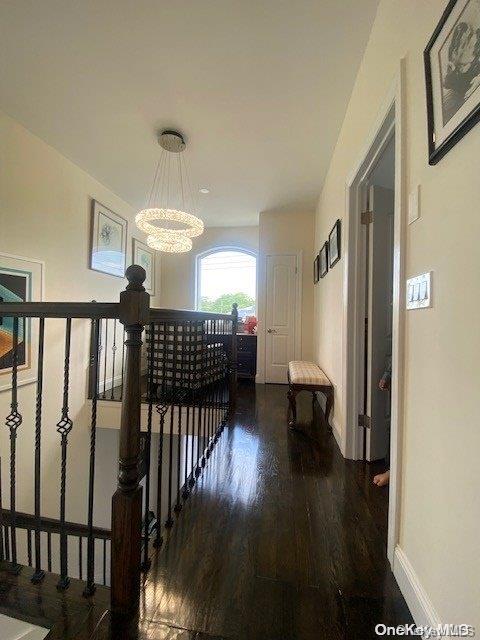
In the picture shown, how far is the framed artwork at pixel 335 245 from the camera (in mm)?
2463

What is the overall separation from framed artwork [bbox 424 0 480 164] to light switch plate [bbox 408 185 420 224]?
130 mm

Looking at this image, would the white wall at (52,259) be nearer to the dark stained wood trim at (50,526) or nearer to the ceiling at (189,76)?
the ceiling at (189,76)

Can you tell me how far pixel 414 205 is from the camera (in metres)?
1.08

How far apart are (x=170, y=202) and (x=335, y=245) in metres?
2.92

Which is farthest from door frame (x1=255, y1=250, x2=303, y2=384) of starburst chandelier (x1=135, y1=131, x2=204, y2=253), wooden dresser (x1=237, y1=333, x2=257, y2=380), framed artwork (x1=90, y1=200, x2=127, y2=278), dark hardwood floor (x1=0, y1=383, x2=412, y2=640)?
dark hardwood floor (x1=0, y1=383, x2=412, y2=640)

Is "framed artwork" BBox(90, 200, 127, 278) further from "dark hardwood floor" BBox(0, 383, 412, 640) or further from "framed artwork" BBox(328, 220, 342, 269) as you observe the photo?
"dark hardwood floor" BBox(0, 383, 412, 640)

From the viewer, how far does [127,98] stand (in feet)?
7.59

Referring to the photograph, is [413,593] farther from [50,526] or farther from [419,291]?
[50,526]

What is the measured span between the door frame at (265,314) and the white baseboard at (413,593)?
3540 mm

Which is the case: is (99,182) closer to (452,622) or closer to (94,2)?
(94,2)

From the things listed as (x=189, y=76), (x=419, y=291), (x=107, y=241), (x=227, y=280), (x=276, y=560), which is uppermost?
(x=189, y=76)

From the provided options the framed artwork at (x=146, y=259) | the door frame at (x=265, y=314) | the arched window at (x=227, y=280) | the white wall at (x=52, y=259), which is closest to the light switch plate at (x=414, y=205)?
the white wall at (x=52, y=259)

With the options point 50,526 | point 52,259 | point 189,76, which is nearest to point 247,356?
point 52,259

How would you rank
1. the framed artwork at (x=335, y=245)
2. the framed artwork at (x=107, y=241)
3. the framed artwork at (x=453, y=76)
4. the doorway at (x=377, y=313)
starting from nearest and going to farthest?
1. the framed artwork at (x=453, y=76)
2. the doorway at (x=377, y=313)
3. the framed artwork at (x=335, y=245)
4. the framed artwork at (x=107, y=241)
